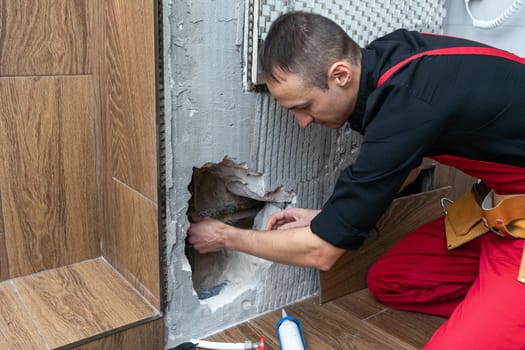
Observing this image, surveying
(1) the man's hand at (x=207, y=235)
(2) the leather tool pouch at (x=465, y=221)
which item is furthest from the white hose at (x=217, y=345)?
(2) the leather tool pouch at (x=465, y=221)

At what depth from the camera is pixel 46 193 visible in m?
1.51

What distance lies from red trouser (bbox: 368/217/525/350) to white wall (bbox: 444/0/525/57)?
719 mm

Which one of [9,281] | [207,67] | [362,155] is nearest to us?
[362,155]

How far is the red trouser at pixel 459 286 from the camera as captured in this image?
3.91 ft

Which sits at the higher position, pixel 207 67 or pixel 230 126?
pixel 207 67

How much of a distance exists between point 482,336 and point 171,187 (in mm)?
846

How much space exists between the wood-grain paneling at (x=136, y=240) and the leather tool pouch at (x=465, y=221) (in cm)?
92

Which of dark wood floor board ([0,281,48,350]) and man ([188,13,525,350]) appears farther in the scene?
dark wood floor board ([0,281,48,350])

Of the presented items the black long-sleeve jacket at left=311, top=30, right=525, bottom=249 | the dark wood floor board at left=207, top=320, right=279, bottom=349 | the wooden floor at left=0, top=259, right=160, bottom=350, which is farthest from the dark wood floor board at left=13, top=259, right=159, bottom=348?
the black long-sleeve jacket at left=311, top=30, right=525, bottom=249

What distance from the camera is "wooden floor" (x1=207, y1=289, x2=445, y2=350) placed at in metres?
1.48

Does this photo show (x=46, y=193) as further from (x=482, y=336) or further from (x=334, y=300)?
(x=482, y=336)

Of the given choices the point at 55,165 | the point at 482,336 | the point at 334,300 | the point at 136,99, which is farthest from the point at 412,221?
the point at 55,165

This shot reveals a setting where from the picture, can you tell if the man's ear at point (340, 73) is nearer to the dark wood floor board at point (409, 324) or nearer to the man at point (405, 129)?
the man at point (405, 129)

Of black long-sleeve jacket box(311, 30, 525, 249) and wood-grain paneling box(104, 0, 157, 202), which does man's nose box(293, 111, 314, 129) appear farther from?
wood-grain paneling box(104, 0, 157, 202)
